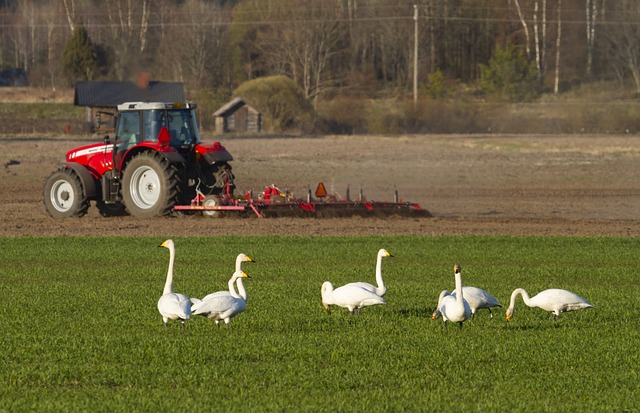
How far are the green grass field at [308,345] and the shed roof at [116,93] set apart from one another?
58633mm

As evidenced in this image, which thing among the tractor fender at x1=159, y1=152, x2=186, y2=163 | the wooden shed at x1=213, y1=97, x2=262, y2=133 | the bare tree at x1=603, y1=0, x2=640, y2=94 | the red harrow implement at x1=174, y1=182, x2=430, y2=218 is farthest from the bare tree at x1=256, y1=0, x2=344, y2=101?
the tractor fender at x1=159, y1=152, x2=186, y2=163

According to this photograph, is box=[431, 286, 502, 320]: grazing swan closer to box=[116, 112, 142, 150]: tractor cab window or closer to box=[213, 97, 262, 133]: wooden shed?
box=[116, 112, 142, 150]: tractor cab window

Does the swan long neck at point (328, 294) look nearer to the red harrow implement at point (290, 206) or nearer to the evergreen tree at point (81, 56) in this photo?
the red harrow implement at point (290, 206)

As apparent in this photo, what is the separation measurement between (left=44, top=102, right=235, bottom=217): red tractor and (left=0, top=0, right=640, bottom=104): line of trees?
60.7 meters

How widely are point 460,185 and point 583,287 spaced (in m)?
22.0

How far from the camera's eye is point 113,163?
28375 millimetres

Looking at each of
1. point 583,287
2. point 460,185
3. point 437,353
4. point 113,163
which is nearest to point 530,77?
point 460,185

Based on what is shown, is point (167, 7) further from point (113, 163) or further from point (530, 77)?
point (113, 163)

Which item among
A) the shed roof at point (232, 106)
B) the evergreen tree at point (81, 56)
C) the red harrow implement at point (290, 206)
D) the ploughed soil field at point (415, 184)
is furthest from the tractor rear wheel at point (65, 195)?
the evergreen tree at point (81, 56)

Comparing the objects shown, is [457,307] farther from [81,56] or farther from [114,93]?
[81,56]

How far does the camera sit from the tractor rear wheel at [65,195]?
28.8 metres

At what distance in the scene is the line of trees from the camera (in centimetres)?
9575

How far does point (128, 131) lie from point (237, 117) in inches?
1925

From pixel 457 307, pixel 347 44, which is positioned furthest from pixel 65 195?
pixel 347 44
